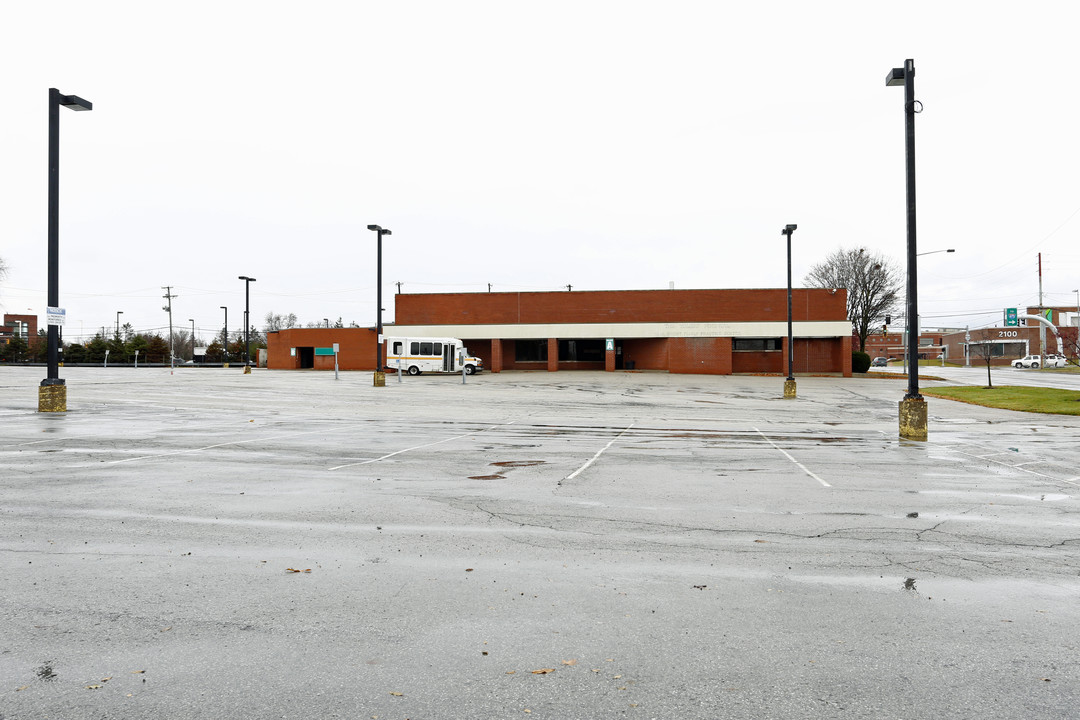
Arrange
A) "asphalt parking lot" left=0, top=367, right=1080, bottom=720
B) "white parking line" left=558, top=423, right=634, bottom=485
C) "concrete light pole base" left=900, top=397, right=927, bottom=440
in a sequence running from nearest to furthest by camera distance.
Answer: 1. "asphalt parking lot" left=0, top=367, right=1080, bottom=720
2. "white parking line" left=558, top=423, right=634, bottom=485
3. "concrete light pole base" left=900, top=397, right=927, bottom=440

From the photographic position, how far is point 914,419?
607 inches

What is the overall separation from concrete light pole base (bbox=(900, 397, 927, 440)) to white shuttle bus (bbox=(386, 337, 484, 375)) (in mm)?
35750

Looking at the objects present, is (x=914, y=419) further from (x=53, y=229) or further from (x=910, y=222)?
(x=53, y=229)

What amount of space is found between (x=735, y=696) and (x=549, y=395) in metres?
27.6

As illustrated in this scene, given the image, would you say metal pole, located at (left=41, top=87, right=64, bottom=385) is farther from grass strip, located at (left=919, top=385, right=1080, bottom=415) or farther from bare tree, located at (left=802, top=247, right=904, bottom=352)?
bare tree, located at (left=802, top=247, right=904, bottom=352)

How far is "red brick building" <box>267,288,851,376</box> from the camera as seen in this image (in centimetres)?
5219

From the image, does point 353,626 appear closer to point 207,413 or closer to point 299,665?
point 299,665

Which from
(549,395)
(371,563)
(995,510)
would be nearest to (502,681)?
(371,563)

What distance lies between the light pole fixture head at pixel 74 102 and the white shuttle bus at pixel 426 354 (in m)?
30.1

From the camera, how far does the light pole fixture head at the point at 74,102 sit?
18.4 meters

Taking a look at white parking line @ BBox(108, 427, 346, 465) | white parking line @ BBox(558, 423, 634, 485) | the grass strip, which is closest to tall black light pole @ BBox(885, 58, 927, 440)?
white parking line @ BBox(558, 423, 634, 485)

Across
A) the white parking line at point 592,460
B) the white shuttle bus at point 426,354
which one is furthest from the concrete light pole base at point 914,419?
the white shuttle bus at point 426,354

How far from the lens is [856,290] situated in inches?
2803

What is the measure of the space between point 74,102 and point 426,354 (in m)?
31.6
